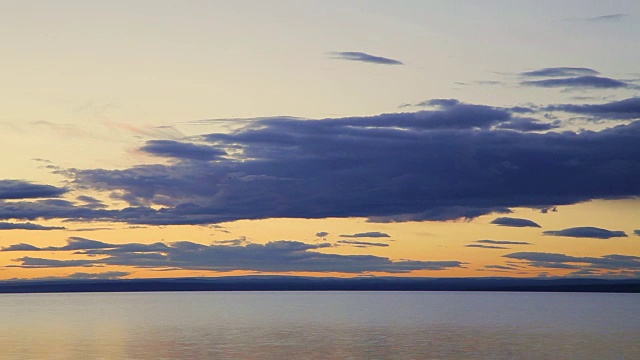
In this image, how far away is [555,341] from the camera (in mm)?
102000

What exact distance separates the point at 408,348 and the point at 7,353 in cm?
3785

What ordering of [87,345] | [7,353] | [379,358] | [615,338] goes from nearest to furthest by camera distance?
[379,358] < [7,353] < [87,345] < [615,338]

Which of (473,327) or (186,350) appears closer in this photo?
(186,350)

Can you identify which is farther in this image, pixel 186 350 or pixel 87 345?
pixel 87 345

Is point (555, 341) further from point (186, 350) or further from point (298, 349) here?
point (186, 350)

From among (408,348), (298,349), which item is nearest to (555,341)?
(408,348)

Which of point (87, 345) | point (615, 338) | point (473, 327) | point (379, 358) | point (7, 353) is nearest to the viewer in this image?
point (379, 358)

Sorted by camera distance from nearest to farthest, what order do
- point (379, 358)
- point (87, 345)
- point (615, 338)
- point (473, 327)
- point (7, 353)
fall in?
point (379, 358), point (7, 353), point (87, 345), point (615, 338), point (473, 327)

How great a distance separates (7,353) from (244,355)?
23751 mm

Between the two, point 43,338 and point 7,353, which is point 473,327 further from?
point 7,353

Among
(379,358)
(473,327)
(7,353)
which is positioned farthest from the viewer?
(473,327)

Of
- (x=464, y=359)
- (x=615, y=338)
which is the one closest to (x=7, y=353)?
(x=464, y=359)

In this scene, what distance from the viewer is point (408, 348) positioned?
90.0 metres

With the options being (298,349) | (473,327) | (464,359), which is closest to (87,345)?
(298,349)
